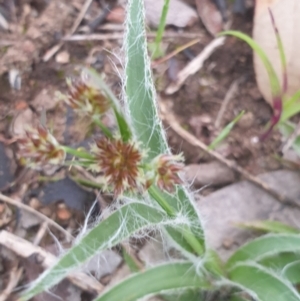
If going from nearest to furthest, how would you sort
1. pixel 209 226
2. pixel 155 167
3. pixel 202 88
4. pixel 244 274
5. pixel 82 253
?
1. pixel 155 167
2. pixel 82 253
3. pixel 244 274
4. pixel 209 226
5. pixel 202 88

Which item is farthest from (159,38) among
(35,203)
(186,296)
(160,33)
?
(186,296)

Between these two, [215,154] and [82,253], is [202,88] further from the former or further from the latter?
[82,253]

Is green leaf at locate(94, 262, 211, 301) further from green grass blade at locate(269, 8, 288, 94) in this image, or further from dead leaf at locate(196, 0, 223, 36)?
dead leaf at locate(196, 0, 223, 36)

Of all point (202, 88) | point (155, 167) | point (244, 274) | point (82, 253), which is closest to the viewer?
point (155, 167)

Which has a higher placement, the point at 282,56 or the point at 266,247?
the point at 282,56

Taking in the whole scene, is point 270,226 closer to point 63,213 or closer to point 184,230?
point 184,230

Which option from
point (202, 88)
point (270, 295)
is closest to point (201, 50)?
point (202, 88)

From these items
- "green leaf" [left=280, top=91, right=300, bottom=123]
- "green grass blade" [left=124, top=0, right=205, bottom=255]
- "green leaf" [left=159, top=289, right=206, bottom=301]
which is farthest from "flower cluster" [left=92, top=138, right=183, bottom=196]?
"green leaf" [left=280, top=91, right=300, bottom=123]
